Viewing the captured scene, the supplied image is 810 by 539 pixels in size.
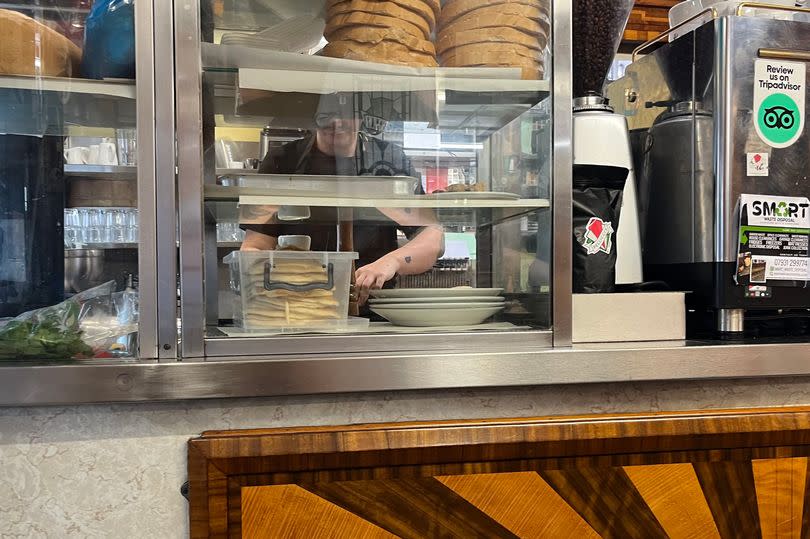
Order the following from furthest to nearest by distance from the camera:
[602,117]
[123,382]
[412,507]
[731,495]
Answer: [602,117] < [731,495] < [412,507] < [123,382]

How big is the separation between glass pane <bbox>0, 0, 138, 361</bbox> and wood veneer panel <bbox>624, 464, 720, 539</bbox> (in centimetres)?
86

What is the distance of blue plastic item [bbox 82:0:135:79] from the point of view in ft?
3.48

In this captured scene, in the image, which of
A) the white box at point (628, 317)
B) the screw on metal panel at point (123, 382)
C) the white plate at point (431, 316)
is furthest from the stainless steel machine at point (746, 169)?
the screw on metal panel at point (123, 382)

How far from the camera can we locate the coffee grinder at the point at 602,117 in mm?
1372

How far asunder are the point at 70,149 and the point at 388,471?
0.73 m

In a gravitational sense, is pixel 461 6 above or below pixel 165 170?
above

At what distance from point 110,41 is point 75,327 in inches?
A: 17.7

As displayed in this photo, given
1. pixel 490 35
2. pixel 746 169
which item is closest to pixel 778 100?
pixel 746 169

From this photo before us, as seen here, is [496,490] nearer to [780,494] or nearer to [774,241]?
[780,494]

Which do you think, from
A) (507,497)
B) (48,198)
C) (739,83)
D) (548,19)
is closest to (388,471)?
(507,497)

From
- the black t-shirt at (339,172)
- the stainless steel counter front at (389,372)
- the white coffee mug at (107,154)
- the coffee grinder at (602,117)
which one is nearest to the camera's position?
the stainless steel counter front at (389,372)

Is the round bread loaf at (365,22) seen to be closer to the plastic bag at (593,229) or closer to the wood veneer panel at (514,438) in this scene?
the plastic bag at (593,229)

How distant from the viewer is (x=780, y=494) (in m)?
1.21

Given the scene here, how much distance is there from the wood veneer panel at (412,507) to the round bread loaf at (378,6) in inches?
31.6
